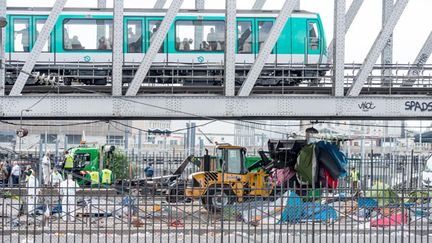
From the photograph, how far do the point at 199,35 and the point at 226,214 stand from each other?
9.31 meters

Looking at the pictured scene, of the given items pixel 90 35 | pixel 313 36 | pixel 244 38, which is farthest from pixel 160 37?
pixel 313 36

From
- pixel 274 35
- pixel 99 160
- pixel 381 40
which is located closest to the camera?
pixel 274 35

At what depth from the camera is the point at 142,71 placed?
19.8m

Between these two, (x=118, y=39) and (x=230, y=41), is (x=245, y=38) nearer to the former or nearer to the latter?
(x=230, y=41)

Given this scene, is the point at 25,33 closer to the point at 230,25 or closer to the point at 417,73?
the point at 230,25

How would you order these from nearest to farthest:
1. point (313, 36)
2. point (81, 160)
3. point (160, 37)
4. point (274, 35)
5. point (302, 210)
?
point (302, 210), point (160, 37), point (274, 35), point (313, 36), point (81, 160)

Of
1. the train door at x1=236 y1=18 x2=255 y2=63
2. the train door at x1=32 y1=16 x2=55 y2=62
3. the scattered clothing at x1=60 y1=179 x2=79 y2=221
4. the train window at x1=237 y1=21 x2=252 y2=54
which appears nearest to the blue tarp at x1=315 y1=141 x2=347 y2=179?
the train door at x1=236 y1=18 x2=255 y2=63

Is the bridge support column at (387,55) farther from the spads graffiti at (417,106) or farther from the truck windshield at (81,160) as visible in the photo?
the truck windshield at (81,160)

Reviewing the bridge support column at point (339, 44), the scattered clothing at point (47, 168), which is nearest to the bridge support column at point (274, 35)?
the bridge support column at point (339, 44)

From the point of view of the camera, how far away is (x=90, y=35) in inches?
1139

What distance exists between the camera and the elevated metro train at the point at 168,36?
28453 mm

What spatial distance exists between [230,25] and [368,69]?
3.41 metres

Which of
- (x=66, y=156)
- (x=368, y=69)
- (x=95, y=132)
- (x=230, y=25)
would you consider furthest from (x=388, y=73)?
(x=95, y=132)

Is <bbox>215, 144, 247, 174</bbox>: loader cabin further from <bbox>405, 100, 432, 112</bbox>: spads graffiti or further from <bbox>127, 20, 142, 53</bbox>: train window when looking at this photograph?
<bbox>405, 100, 432, 112</bbox>: spads graffiti
